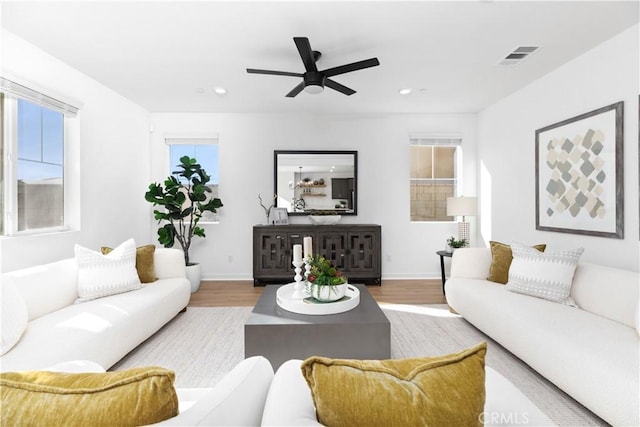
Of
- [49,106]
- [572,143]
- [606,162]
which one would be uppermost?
[49,106]

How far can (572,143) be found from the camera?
9.82ft

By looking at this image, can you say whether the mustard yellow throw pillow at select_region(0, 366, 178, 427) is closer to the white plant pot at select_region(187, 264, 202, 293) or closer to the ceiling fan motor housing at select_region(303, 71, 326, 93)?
the ceiling fan motor housing at select_region(303, 71, 326, 93)

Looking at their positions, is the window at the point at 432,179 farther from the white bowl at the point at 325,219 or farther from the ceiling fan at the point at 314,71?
the ceiling fan at the point at 314,71

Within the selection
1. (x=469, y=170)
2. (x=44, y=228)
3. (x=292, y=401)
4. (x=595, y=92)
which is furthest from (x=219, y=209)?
(x=595, y=92)

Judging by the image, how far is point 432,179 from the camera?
4910 millimetres

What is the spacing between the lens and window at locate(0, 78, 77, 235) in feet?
8.49

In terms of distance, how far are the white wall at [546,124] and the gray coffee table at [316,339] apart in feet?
7.36

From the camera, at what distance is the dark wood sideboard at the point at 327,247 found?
434cm

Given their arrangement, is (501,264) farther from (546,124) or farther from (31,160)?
(31,160)

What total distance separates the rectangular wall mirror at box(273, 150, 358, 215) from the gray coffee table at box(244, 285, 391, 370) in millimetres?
2922

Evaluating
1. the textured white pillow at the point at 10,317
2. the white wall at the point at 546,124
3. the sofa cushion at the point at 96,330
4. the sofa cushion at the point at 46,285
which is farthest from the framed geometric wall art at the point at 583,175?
the sofa cushion at the point at 46,285

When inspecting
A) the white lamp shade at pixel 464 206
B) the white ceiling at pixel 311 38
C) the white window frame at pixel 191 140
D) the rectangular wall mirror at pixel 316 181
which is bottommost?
the white lamp shade at pixel 464 206

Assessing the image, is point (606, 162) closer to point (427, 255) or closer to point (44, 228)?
point (427, 255)

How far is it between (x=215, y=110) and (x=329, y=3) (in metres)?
2.90
